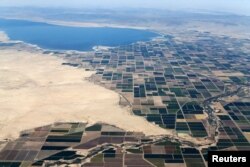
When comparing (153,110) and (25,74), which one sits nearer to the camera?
(153,110)

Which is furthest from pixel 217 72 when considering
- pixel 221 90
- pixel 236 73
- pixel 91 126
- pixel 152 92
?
pixel 91 126

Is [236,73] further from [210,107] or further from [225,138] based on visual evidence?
[225,138]

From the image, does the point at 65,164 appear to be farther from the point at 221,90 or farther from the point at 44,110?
the point at 221,90

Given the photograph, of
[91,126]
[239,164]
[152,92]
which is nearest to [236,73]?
[152,92]

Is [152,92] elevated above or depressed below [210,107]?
above

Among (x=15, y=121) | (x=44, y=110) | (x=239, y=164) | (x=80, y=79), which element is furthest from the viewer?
(x=80, y=79)

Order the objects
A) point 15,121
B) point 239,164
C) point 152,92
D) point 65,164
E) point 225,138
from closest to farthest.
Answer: point 239,164 → point 65,164 → point 225,138 → point 15,121 → point 152,92

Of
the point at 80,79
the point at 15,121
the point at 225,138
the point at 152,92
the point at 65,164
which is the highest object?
the point at 80,79
